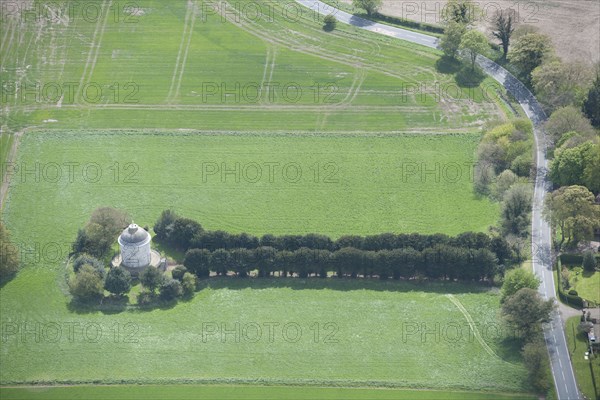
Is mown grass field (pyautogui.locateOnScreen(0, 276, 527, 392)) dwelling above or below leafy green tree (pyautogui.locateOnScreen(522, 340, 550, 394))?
below

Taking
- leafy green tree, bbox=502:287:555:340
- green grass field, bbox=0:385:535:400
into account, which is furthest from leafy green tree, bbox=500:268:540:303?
green grass field, bbox=0:385:535:400

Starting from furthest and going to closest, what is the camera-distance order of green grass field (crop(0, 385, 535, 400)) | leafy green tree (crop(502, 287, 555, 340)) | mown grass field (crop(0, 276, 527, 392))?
1. leafy green tree (crop(502, 287, 555, 340))
2. mown grass field (crop(0, 276, 527, 392))
3. green grass field (crop(0, 385, 535, 400))

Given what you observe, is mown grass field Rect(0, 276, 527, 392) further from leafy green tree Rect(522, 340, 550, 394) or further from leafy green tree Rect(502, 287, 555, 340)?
leafy green tree Rect(502, 287, 555, 340)

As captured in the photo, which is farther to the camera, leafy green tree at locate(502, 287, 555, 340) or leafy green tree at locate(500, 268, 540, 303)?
leafy green tree at locate(500, 268, 540, 303)

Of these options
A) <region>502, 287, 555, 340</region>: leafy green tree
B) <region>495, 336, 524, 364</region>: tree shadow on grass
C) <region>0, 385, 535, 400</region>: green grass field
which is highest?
<region>502, 287, 555, 340</region>: leafy green tree

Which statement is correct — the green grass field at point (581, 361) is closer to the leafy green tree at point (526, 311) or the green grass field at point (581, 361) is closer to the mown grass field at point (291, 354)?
the leafy green tree at point (526, 311)

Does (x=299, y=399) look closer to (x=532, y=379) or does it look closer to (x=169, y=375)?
(x=169, y=375)
